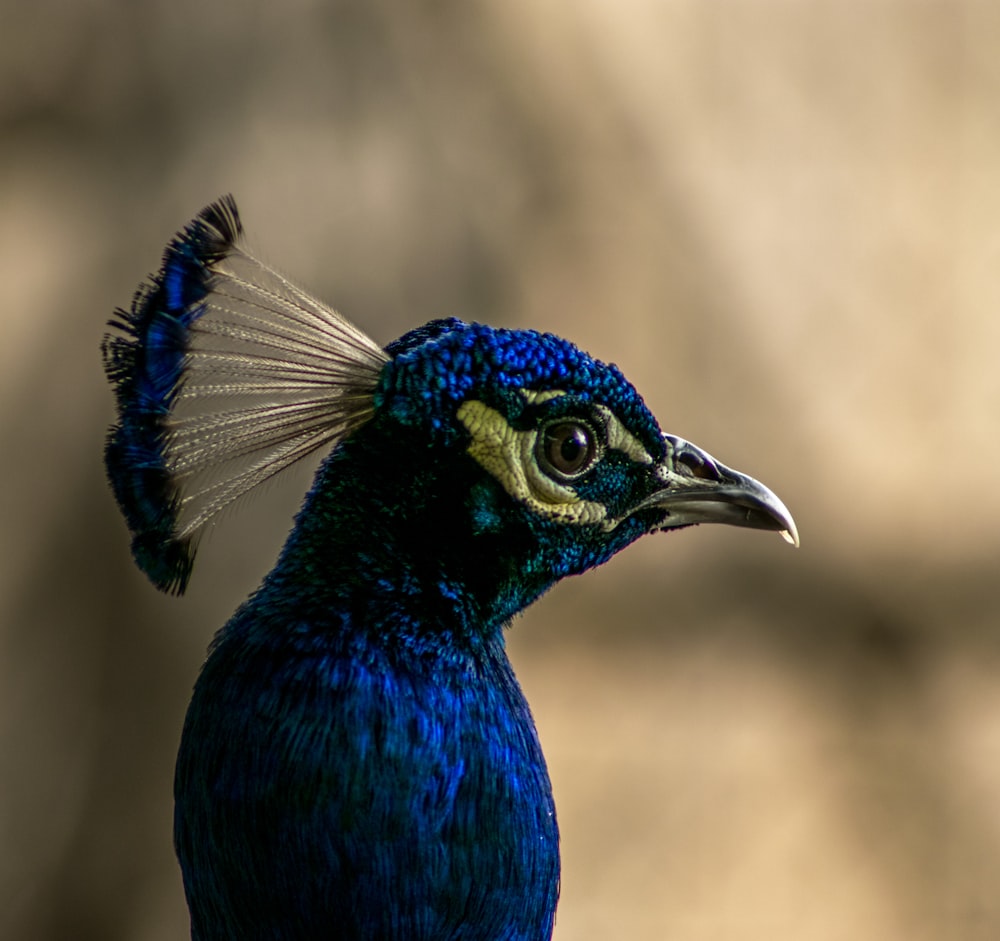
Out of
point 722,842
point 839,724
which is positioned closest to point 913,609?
point 839,724

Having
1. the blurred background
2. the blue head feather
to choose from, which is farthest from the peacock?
the blurred background

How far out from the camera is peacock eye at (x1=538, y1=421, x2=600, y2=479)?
119cm

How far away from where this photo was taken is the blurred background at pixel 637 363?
2.93 metres

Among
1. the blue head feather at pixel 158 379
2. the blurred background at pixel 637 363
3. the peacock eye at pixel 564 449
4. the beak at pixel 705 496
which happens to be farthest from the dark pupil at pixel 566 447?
the blurred background at pixel 637 363

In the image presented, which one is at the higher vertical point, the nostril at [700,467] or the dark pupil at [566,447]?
the nostril at [700,467]

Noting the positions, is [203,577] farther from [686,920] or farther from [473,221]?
[686,920]

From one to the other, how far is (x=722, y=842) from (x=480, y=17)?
2295 mm

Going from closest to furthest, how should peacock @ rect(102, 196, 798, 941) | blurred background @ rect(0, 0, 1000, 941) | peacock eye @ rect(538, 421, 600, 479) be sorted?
peacock @ rect(102, 196, 798, 941) → peacock eye @ rect(538, 421, 600, 479) → blurred background @ rect(0, 0, 1000, 941)

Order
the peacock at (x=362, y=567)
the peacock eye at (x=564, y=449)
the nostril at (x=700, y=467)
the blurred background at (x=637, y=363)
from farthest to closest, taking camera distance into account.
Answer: the blurred background at (x=637, y=363)
the nostril at (x=700, y=467)
the peacock eye at (x=564, y=449)
the peacock at (x=362, y=567)

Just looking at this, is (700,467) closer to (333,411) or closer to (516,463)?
(516,463)

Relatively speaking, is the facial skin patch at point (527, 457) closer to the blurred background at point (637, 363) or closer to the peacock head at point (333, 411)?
the peacock head at point (333, 411)

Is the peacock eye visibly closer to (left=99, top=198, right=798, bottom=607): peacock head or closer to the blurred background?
(left=99, top=198, right=798, bottom=607): peacock head

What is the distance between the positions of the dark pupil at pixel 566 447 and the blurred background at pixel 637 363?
1.72 m

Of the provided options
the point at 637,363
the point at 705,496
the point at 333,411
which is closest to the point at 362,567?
the point at 333,411
